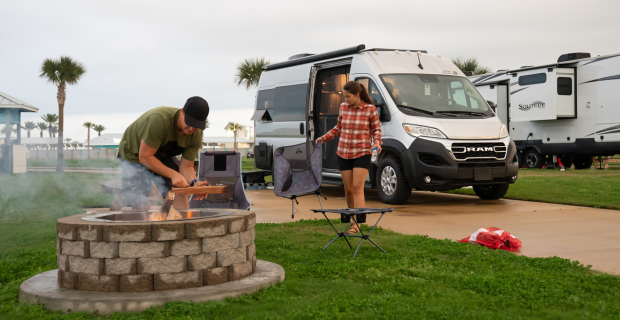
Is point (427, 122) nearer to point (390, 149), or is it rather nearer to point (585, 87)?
point (390, 149)

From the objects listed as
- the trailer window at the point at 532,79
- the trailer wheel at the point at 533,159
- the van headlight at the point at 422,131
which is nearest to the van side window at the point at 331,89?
the van headlight at the point at 422,131

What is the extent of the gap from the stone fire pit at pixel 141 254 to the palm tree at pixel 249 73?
33654 millimetres

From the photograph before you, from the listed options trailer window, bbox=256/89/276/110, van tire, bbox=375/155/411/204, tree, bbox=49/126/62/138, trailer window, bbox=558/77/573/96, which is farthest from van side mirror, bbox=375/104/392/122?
tree, bbox=49/126/62/138

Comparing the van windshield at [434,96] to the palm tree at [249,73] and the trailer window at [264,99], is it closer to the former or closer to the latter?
the trailer window at [264,99]

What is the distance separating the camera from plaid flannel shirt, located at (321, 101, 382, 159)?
242 inches

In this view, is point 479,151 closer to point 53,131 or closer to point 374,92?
point 374,92

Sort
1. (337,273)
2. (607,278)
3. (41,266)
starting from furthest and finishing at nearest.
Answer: (41,266) → (337,273) → (607,278)

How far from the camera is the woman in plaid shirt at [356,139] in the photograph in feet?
20.1

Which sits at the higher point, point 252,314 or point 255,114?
point 255,114

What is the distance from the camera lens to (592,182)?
12.2 m

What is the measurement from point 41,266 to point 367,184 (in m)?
5.97

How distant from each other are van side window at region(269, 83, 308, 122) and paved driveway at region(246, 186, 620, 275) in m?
1.91

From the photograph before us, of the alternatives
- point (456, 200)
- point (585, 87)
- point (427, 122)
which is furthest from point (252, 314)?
point (585, 87)

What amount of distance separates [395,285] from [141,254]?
5.77ft
